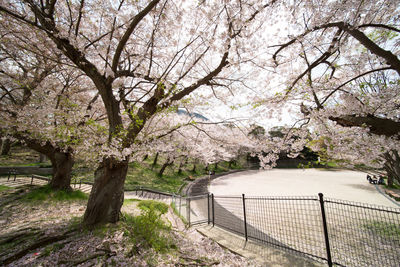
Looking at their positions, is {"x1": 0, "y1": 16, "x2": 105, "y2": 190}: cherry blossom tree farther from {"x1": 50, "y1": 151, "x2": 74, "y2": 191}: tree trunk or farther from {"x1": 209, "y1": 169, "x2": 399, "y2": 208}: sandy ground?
{"x1": 209, "y1": 169, "x2": 399, "y2": 208}: sandy ground

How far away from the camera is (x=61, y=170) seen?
9.56m

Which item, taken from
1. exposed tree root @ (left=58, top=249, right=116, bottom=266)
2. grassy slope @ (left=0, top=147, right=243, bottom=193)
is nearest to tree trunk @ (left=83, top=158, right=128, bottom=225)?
exposed tree root @ (left=58, top=249, right=116, bottom=266)

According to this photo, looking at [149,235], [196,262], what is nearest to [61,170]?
[149,235]

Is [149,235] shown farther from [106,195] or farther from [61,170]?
[61,170]

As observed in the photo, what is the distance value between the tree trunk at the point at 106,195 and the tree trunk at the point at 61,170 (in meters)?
6.40

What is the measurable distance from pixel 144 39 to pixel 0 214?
9.02 metres

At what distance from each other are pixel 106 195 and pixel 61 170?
23.0 feet

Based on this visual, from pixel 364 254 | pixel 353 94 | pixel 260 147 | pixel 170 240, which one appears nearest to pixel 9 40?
pixel 170 240

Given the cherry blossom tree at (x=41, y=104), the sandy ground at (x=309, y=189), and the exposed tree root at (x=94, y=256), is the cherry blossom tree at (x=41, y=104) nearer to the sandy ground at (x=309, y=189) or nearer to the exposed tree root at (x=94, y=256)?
the exposed tree root at (x=94, y=256)

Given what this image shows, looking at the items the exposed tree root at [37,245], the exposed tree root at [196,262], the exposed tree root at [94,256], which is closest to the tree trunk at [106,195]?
the exposed tree root at [37,245]

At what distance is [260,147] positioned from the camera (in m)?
7.66

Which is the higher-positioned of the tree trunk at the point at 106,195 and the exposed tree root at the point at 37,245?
the tree trunk at the point at 106,195

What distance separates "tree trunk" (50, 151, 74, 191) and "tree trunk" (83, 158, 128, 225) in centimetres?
640

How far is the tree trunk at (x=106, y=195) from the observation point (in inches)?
191
